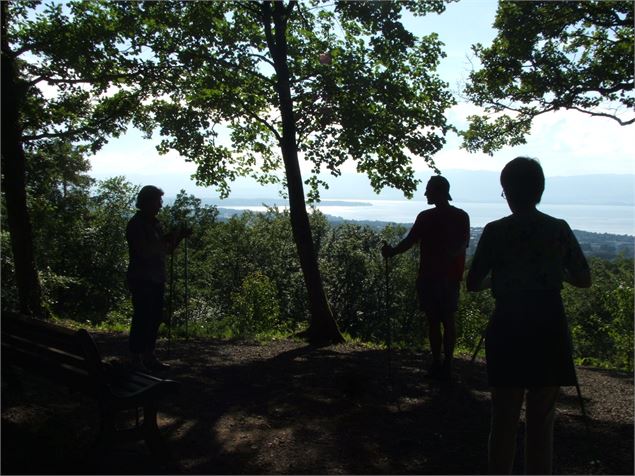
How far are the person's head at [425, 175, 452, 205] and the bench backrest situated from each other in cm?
359

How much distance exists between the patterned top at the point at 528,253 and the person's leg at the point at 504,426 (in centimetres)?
53

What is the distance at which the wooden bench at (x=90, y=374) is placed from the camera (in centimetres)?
361

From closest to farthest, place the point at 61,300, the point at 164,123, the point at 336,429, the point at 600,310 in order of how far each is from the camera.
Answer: the point at 336,429 < the point at 164,123 < the point at 61,300 < the point at 600,310

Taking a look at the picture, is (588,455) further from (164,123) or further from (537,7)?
(164,123)

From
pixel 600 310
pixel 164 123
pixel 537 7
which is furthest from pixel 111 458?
pixel 600 310

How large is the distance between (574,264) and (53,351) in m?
3.43

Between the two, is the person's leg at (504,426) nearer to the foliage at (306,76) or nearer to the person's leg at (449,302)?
the person's leg at (449,302)

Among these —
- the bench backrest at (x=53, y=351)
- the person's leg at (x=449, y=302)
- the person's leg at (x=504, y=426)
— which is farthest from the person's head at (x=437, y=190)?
the bench backrest at (x=53, y=351)

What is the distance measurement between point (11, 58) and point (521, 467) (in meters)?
9.94

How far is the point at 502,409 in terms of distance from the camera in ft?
9.71

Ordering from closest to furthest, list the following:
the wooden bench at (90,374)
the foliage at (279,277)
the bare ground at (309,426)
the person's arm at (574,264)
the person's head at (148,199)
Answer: the person's arm at (574,264) < the wooden bench at (90,374) < the bare ground at (309,426) < the person's head at (148,199) < the foliage at (279,277)

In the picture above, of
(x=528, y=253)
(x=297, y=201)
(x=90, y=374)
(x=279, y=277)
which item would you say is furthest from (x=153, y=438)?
(x=279, y=277)

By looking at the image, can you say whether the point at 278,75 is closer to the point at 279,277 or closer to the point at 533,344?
the point at 533,344

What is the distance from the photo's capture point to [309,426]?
471cm
